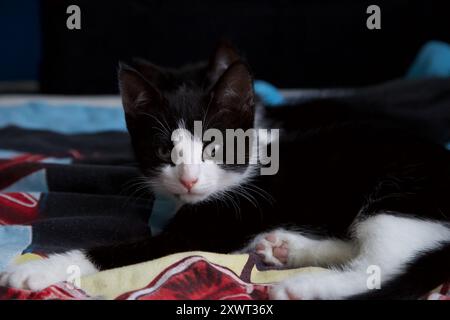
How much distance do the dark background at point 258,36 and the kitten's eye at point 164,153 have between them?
2.10 metres

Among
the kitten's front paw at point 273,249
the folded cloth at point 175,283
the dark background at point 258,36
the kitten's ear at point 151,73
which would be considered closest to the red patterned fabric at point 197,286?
the folded cloth at point 175,283

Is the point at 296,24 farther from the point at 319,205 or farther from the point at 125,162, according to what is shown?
the point at 319,205

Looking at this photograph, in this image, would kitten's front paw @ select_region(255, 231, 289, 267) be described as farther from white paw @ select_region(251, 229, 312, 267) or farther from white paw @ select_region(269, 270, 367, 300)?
white paw @ select_region(269, 270, 367, 300)

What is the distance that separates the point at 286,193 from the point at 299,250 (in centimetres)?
16

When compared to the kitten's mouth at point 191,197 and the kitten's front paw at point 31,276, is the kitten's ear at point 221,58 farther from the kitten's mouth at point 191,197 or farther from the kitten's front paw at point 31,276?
the kitten's front paw at point 31,276

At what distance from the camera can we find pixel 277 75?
3.39 meters

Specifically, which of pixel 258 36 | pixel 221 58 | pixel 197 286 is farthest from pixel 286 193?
pixel 258 36

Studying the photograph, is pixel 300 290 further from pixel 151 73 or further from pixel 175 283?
pixel 151 73

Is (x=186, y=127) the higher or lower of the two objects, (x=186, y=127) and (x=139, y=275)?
the higher

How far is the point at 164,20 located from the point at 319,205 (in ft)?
7.70

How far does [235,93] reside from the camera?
1312mm

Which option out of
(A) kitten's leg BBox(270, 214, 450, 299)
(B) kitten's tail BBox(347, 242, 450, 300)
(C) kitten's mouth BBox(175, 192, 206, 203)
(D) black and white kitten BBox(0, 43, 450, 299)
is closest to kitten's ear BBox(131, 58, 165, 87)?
(D) black and white kitten BBox(0, 43, 450, 299)

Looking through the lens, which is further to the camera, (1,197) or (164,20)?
(164,20)
